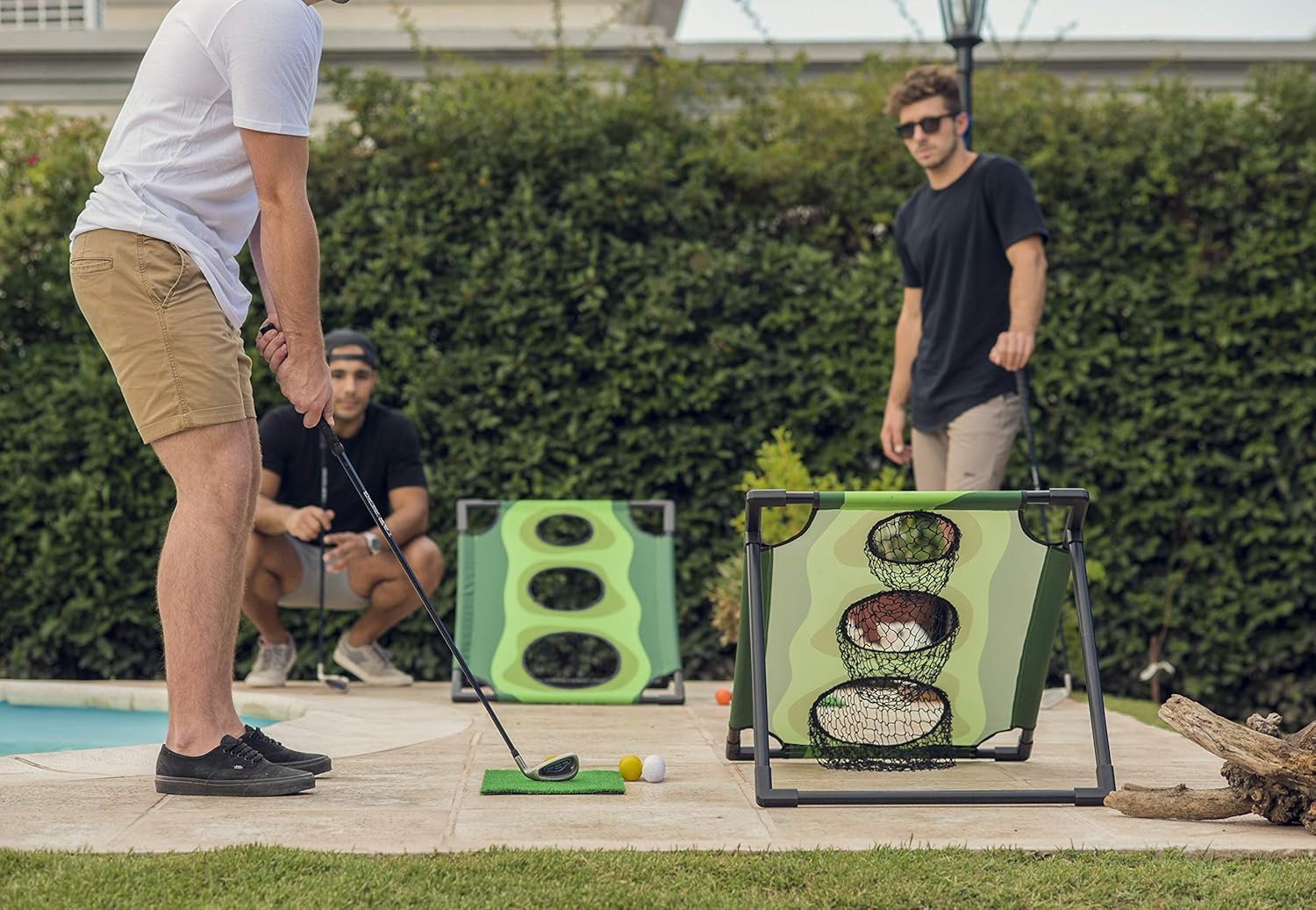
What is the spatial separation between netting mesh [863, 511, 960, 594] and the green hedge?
2.71 meters

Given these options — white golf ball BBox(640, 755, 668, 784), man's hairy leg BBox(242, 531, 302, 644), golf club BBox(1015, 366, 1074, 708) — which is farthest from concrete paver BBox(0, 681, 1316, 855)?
man's hairy leg BBox(242, 531, 302, 644)

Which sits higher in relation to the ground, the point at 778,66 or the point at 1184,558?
the point at 778,66

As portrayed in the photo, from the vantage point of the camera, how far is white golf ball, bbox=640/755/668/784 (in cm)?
309

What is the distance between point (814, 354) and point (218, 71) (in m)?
3.44

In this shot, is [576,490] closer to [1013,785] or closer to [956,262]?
[956,262]

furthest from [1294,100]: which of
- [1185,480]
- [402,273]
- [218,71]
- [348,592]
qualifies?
[218,71]

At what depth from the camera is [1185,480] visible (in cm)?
576

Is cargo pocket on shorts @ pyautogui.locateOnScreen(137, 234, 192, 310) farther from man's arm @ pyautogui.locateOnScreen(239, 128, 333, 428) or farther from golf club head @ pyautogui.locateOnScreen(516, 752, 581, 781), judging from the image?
golf club head @ pyautogui.locateOnScreen(516, 752, 581, 781)

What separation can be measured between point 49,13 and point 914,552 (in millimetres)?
7636

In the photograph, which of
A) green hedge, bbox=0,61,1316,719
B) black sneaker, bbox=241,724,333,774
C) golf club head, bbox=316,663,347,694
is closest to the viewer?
black sneaker, bbox=241,724,333,774

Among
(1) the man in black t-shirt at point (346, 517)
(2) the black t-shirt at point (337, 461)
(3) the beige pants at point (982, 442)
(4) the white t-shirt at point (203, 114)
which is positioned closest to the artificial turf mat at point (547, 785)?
(4) the white t-shirt at point (203, 114)

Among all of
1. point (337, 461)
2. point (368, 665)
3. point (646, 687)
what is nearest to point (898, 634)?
point (646, 687)

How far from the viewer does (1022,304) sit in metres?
4.28

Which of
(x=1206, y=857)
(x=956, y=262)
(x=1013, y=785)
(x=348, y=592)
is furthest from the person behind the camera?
(x=348, y=592)
